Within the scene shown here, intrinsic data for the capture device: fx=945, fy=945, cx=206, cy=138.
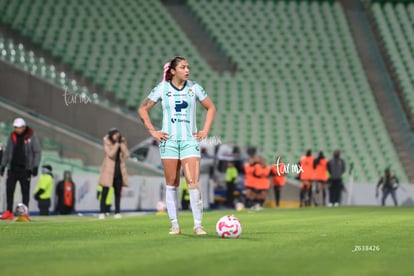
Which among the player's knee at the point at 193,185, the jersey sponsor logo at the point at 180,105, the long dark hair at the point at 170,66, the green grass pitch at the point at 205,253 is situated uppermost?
the long dark hair at the point at 170,66

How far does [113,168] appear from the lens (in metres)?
22.1

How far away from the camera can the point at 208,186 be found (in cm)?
3148

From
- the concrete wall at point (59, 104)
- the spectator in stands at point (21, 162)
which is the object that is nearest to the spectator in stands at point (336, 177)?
the concrete wall at point (59, 104)

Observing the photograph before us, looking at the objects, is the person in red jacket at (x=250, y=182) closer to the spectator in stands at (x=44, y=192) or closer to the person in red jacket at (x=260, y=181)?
the person in red jacket at (x=260, y=181)

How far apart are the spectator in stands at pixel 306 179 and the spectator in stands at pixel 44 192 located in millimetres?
10751

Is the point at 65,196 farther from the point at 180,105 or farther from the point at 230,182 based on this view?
the point at 180,105

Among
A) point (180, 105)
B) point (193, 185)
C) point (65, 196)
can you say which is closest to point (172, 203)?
point (193, 185)

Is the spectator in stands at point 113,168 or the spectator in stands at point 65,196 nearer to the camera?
the spectator in stands at point 113,168

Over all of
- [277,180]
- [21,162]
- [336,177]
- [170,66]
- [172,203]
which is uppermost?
[170,66]

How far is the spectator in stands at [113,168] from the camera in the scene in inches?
867

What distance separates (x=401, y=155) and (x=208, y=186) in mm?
10766

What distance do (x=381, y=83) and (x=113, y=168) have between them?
74.5 feet

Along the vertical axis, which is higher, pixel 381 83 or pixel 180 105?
pixel 381 83

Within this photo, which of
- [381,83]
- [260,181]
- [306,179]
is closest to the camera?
[260,181]
